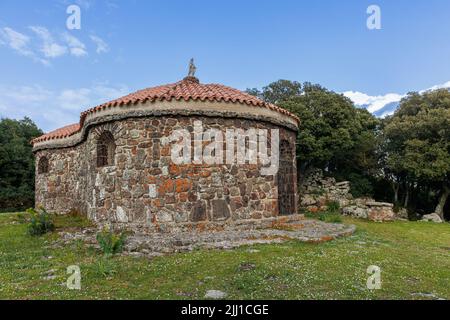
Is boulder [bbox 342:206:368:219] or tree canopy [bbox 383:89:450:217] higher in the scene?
tree canopy [bbox 383:89:450:217]

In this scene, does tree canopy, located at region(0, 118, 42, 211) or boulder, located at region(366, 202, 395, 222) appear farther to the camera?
tree canopy, located at region(0, 118, 42, 211)

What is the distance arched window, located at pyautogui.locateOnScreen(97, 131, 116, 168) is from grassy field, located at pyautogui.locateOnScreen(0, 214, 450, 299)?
2.85 m

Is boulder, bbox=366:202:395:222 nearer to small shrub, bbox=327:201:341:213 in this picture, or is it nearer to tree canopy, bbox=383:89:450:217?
small shrub, bbox=327:201:341:213

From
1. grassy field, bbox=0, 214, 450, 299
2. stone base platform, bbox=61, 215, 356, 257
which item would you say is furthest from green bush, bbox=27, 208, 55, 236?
grassy field, bbox=0, 214, 450, 299

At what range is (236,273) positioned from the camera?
603 cm

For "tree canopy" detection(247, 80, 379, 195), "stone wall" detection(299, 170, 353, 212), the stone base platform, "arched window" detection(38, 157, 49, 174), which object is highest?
"tree canopy" detection(247, 80, 379, 195)

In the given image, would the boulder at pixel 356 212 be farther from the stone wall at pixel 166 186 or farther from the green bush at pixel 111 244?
the green bush at pixel 111 244

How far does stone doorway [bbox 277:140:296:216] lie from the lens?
11.5 meters

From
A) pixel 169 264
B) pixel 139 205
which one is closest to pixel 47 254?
pixel 139 205

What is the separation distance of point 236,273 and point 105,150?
6565mm

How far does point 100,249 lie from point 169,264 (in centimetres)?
222

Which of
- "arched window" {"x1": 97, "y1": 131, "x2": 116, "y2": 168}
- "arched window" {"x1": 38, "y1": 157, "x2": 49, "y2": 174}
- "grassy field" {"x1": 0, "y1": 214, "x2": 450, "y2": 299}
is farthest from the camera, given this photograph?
"arched window" {"x1": 38, "y1": 157, "x2": 49, "y2": 174}

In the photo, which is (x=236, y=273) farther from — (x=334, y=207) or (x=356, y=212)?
(x=334, y=207)
